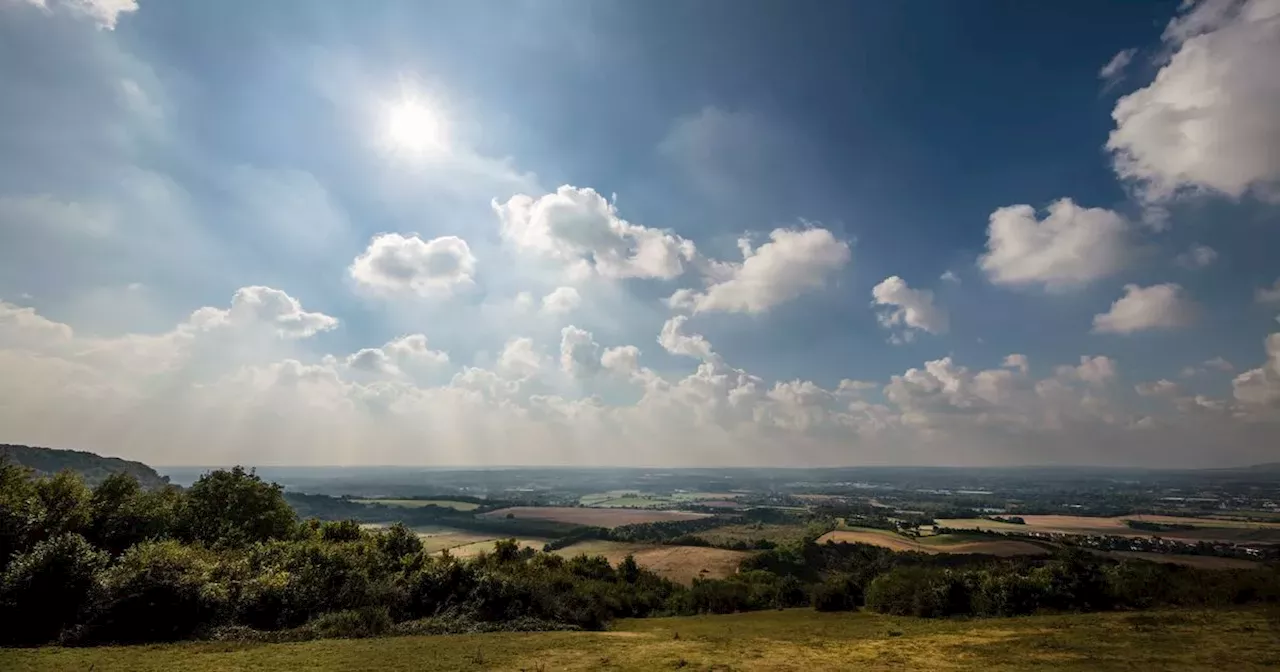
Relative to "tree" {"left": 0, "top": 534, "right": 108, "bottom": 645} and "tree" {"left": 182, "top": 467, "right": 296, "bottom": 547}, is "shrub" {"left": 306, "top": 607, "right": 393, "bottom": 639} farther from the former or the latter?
"tree" {"left": 182, "top": 467, "right": 296, "bottom": 547}

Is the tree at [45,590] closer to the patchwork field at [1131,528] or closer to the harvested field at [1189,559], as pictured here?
the harvested field at [1189,559]

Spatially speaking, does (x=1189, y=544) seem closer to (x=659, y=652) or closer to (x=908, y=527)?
(x=908, y=527)

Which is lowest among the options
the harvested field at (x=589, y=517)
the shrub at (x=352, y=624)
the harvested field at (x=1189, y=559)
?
the harvested field at (x=589, y=517)

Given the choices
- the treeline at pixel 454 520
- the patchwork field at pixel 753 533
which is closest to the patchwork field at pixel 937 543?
the patchwork field at pixel 753 533

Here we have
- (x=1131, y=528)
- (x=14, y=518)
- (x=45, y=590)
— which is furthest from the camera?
(x=1131, y=528)

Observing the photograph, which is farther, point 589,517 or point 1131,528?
point 589,517

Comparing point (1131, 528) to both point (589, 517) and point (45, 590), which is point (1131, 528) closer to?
point (589, 517)

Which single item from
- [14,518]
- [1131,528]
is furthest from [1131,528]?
[14,518]
